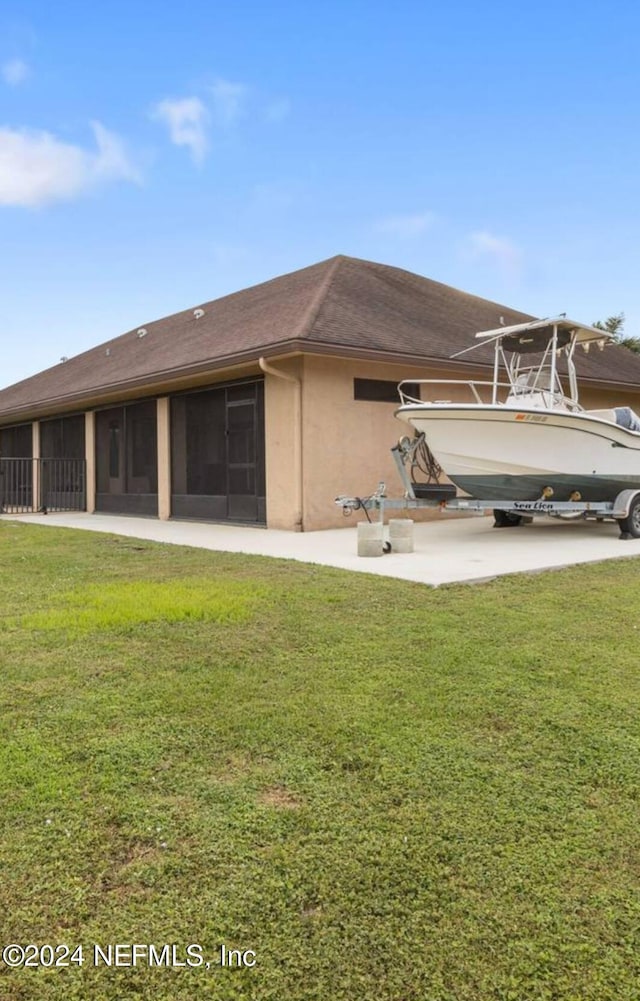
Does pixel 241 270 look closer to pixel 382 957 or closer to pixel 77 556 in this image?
pixel 77 556

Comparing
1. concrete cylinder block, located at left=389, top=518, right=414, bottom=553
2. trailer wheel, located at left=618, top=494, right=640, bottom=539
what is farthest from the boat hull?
concrete cylinder block, located at left=389, top=518, right=414, bottom=553

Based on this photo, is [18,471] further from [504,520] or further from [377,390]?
[504,520]

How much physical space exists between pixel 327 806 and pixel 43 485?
17782 millimetres

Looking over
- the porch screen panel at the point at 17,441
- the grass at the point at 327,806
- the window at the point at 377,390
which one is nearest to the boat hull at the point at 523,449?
the window at the point at 377,390

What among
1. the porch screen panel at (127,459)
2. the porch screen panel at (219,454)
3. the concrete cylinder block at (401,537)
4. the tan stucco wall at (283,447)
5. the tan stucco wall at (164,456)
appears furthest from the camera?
the porch screen panel at (127,459)

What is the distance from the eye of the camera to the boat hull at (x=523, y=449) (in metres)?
8.76

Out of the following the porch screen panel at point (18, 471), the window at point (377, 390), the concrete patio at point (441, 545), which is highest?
the window at point (377, 390)

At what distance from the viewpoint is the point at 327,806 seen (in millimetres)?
2369

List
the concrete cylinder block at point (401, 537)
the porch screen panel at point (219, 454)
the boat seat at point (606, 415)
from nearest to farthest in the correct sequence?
the concrete cylinder block at point (401, 537) < the boat seat at point (606, 415) < the porch screen panel at point (219, 454)

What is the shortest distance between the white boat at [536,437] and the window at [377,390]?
245 cm

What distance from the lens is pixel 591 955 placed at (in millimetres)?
1704

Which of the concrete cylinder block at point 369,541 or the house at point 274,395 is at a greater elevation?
the house at point 274,395

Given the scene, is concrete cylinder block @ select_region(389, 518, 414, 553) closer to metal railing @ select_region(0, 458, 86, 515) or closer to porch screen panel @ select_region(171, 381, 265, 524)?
porch screen panel @ select_region(171, 381, 265, 524)

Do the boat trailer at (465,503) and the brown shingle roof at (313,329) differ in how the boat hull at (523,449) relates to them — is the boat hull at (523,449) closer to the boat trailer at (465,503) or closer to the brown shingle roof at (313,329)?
the boat trailer at (465,503)
